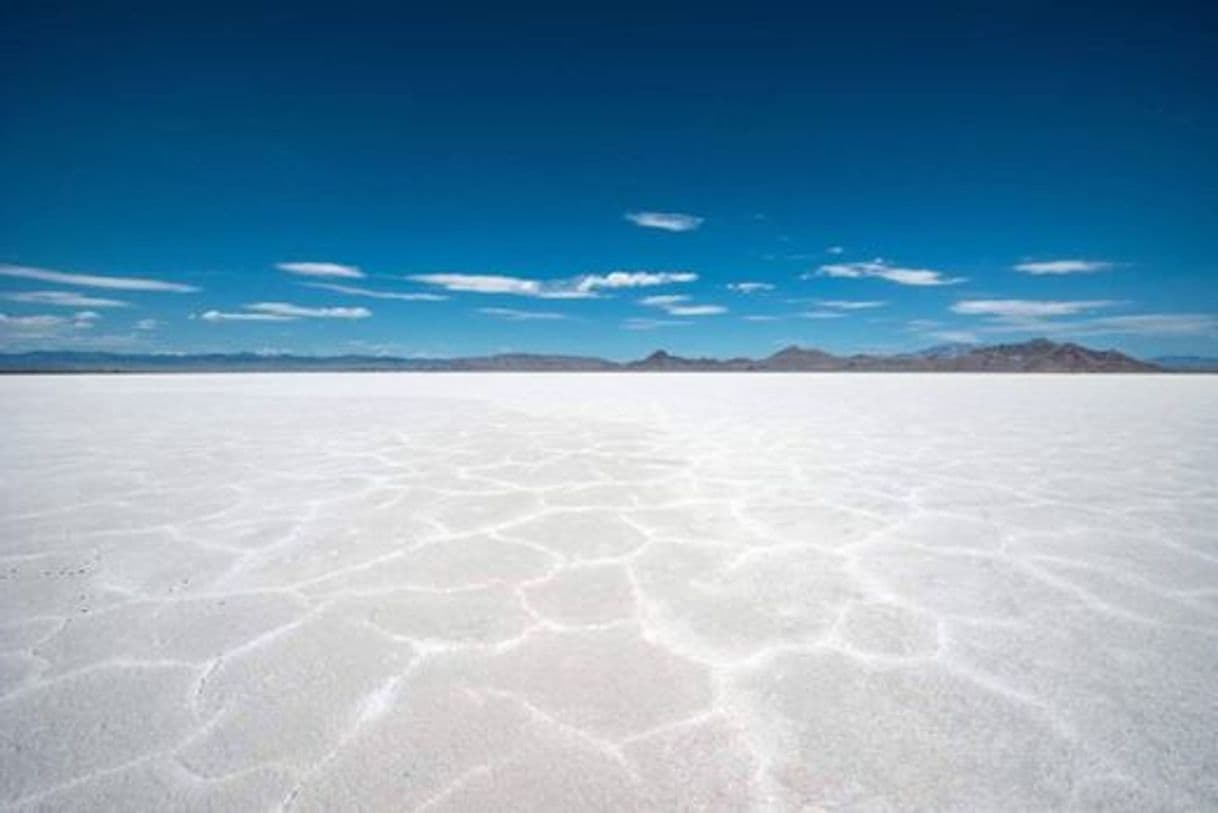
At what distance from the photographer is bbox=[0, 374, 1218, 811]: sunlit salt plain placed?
128 centimetres

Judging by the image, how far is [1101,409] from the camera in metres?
10.1

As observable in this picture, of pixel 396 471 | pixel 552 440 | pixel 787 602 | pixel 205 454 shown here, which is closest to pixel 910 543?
pixel 787 602

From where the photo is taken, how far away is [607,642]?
185 centimetres

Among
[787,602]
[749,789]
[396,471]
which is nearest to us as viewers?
[749,789]

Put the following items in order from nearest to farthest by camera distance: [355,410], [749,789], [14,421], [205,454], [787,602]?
[749,789] < [787,602] < [205,454] < [14,421] < [355,410]

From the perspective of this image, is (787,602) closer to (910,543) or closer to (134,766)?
(910,543)

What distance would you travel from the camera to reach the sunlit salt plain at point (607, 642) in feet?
4.20

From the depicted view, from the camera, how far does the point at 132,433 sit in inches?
259

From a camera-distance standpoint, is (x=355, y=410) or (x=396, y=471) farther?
(x=355, y=410)

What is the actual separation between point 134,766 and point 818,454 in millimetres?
4885

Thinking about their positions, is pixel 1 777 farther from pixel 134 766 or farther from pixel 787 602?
pixel 787 602

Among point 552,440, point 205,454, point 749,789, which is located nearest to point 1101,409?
point 552,440

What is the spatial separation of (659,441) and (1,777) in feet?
16.8

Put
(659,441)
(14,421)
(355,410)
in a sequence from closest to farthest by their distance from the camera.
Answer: (659,441)
(14,421)
(355,410)
